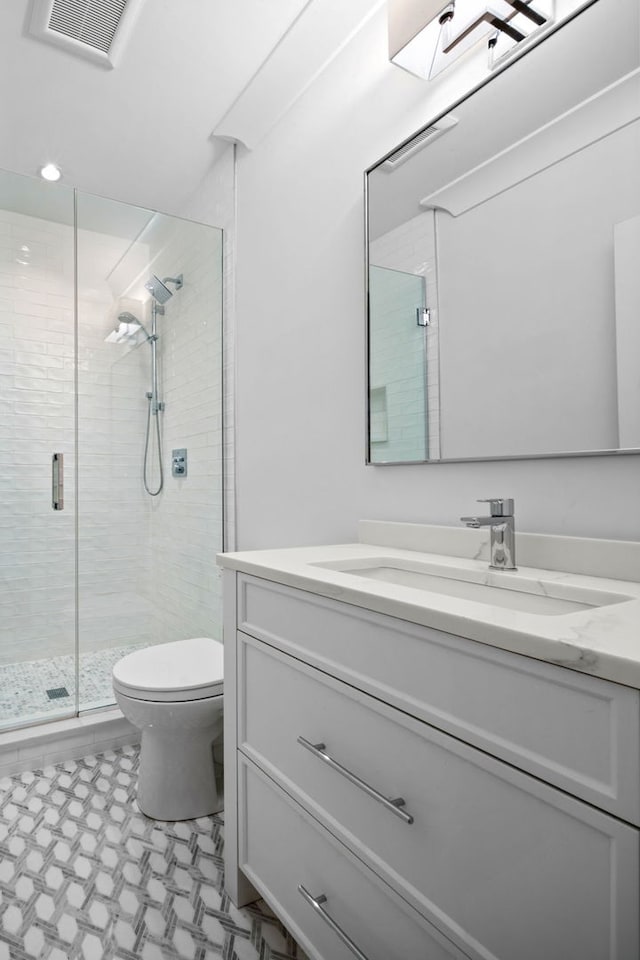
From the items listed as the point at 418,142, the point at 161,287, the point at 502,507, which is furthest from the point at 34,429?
Answer: the point at 502,507

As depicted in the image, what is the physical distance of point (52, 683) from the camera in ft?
7.63

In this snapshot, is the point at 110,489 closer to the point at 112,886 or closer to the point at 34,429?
the point at 34,429

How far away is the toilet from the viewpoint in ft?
5.38

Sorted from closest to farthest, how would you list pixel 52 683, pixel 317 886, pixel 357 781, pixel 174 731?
pixel 357 781, pixel 317 886, pixel 174 731, pixel 52 683

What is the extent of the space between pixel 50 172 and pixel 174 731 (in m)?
2.44

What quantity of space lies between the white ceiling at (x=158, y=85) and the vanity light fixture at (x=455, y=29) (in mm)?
378

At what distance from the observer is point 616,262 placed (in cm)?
106

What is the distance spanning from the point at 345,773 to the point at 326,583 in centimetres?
31

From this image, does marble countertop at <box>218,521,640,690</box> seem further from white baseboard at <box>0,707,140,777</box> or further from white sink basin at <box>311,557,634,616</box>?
white baseboard at <box>0,707,140,777</box>

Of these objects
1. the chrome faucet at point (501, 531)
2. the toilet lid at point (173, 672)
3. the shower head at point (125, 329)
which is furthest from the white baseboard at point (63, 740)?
the chrome faucet at point (501, 531)

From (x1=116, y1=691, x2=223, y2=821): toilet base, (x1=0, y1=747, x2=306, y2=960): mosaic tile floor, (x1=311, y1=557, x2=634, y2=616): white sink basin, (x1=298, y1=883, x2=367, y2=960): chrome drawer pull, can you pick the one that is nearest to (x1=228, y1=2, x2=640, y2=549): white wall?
(x1=311, y1=557, x2=634, y2=616): white sink basin

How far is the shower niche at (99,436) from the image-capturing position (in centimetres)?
236

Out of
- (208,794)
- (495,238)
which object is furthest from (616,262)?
(208,794)

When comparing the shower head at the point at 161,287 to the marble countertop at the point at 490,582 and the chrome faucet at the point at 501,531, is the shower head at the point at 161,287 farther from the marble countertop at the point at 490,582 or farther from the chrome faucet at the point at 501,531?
the chrome faucet at the point at 501,531
